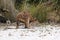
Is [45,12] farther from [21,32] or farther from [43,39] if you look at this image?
[43,39]

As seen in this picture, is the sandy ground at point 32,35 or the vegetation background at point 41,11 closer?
the sandy ground at point 32,35

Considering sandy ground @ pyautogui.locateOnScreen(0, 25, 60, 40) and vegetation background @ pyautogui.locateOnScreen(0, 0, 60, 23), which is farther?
vegetation background @ pyautogui.locateOnScreen(0, 0, 60, 23)

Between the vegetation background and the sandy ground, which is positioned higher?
the vegetation background

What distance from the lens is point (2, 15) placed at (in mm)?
11773

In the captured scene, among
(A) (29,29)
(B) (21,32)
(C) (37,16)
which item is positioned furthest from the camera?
(C) (37,16)

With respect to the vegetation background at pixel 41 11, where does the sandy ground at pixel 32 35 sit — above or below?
below

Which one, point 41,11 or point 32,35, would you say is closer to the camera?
point 32,35

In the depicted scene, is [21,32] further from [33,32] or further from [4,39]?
[4,39]

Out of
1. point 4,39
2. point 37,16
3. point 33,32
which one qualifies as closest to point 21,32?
point 33,32

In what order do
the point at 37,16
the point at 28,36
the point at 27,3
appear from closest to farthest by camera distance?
the point at 28,36
the point at 37,16
the point at 27,3

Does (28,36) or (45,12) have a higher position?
(45,12)

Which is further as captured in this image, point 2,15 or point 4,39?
point 2,15

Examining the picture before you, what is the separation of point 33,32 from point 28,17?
39.0 inches

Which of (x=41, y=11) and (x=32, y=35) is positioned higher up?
(x=41, y=11)
